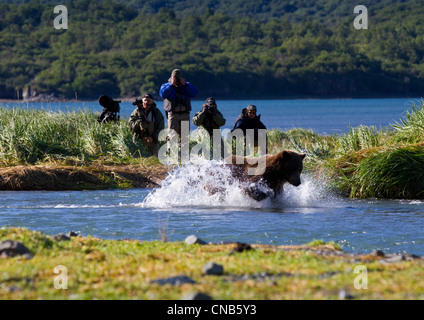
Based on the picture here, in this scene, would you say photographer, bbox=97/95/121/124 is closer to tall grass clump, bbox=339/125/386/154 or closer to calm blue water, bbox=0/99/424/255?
calm blue water, bbox=0/99/424/255

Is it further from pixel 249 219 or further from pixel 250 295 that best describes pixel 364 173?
pixel 250 295

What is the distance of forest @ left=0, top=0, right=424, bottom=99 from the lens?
132 metres

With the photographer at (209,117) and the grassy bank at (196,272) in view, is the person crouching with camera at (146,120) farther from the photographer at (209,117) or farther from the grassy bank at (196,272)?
the grassy bank at (196,272)

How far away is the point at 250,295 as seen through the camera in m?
5.23

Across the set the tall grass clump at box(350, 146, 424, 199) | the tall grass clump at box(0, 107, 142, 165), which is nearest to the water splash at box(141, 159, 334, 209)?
the tall grass clump at box(350, 146, 424, 199)

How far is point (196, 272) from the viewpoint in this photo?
5891 millimetres

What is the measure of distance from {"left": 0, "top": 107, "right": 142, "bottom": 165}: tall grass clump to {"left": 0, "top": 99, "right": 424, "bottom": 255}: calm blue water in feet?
7.59

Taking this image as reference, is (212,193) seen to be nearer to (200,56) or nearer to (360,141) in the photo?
(360,141)

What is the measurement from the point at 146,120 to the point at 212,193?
4.64 m

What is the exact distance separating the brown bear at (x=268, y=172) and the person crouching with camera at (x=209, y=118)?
4142 millimetres

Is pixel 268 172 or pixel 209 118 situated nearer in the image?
pixel 268 172

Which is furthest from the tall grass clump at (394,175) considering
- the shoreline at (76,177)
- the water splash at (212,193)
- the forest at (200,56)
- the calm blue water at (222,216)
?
the forest at (200,56)

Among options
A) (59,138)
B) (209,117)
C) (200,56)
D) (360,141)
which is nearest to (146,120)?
(209,117)
